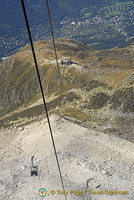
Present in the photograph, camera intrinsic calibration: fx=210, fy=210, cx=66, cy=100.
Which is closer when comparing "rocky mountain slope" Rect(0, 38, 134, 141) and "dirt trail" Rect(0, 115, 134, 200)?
"dirt trail" Rect(0, 115, 134, 200)

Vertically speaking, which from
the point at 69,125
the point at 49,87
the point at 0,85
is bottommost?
the point at 0,85

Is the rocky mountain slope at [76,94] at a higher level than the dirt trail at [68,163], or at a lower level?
lower

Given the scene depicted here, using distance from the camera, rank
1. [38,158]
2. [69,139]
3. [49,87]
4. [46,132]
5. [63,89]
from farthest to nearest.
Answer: [49,87] → [63,89] → [46,132] → [69,139] → [38,158]

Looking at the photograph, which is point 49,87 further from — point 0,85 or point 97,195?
point 97,195

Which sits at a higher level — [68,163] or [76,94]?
[68,163]

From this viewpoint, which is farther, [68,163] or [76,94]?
[76,94]

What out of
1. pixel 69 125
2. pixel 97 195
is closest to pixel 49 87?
pixel 69 125

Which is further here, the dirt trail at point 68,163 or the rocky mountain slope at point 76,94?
the rocky mountain slope at point 76,94

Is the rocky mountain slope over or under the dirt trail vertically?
under
